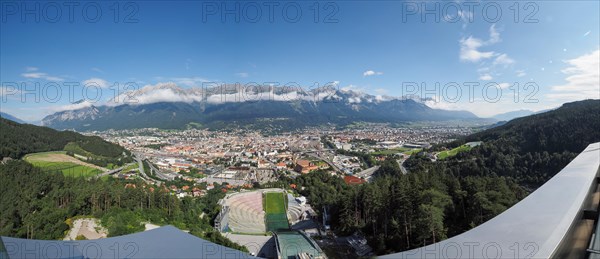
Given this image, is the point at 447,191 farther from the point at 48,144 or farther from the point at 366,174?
the point at 48,144

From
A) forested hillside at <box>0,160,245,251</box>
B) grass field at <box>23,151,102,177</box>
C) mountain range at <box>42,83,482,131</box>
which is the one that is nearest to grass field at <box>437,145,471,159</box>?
forested hillside at <box>0,160,245,251</box>

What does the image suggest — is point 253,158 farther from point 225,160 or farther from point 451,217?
point 451,217

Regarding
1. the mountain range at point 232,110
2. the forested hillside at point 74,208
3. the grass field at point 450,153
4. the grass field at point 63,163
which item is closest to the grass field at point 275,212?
the forested hillside at point 74,208

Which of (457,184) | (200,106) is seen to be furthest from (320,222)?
(200,106)

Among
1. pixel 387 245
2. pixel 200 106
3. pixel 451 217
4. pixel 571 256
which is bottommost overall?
pixel 387 245

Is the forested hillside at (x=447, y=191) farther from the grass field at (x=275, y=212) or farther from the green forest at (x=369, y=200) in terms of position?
Answer: the grass field at (x=275, y=212)

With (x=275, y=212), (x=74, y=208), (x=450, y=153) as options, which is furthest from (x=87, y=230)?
(x=450, y=153)

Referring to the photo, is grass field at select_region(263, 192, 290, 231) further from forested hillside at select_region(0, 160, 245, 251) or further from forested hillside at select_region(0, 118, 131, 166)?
forested hillside at select_region(0, 118, 131, 166)

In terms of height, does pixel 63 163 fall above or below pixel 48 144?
→ below
